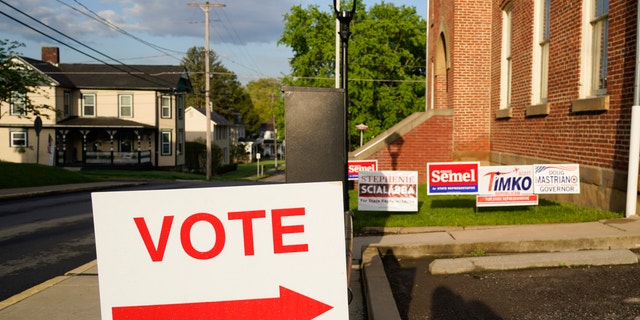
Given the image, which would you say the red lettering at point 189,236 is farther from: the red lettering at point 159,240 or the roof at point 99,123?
the roof at point 99,123

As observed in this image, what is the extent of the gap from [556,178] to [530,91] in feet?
14.7

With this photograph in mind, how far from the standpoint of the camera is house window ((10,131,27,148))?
43.2m

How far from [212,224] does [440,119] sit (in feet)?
54.4

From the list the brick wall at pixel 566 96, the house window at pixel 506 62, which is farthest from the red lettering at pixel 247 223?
the house window at pixel 506 62

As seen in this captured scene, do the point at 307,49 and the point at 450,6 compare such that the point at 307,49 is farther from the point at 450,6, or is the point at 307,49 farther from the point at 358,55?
the point at 450,6

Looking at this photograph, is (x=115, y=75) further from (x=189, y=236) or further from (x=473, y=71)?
(x=189, y=236)

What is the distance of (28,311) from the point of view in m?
5.79

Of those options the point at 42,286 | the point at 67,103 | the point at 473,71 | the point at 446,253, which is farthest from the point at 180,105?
the point at 446,253

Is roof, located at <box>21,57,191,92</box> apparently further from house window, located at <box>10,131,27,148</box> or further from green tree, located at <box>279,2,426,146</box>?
green tree, located at <box>279,2,426,146</box>

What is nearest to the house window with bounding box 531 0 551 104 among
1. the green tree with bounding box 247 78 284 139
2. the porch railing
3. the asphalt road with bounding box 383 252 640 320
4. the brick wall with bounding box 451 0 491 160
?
the brick wall with bounding box 451 0 491 160

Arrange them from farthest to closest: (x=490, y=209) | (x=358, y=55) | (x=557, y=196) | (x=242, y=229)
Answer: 1. (x=358, y=55)
2. (x=557, y=196)
3. (x=490, y=209)
4. (x=242, y=229)

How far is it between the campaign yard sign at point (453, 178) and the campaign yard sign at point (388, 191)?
1.57 ft

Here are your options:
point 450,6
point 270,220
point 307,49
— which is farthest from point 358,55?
point 270,220

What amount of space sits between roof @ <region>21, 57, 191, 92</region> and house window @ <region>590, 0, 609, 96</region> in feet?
131
